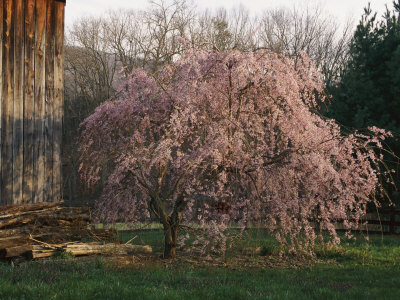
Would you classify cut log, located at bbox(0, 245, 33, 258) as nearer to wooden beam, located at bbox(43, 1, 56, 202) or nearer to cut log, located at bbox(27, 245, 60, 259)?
cut log, located at bbox(27, 245, 60, 259)

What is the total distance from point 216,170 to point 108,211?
3.35 meters

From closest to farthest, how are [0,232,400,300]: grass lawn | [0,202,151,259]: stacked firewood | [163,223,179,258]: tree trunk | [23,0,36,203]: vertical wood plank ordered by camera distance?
1. [0,232,400,300]: grass lawn
2. [0,202,151,259]: stacked firewood
3. [163,223,179,258]: tree trunk
4. [23,0,36,203]: vertical wood plank

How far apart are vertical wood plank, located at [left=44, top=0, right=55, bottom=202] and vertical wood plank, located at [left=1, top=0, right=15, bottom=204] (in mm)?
846

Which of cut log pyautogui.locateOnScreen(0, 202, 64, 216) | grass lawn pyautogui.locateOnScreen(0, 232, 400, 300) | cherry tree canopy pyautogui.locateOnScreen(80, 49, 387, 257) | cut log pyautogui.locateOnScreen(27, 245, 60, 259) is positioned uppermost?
cherry tree canopy pyautogui.locateOnScreen(80, 49, 387, 257)

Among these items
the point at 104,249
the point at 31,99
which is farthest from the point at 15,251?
the point at 31,99

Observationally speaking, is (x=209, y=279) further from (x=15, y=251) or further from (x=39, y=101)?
(x=39, y=101)

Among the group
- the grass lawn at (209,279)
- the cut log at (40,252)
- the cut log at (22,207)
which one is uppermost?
the cut log at (22,207)

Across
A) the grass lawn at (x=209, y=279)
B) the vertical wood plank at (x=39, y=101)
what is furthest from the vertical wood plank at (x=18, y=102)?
the grass lawn at (x=209, y=279)

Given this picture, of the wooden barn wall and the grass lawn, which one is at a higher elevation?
the wooden barn wall

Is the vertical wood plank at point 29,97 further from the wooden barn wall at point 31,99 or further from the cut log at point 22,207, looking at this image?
the cut log at point 22,207

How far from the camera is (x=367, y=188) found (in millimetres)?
10406

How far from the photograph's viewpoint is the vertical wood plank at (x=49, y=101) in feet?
39.5

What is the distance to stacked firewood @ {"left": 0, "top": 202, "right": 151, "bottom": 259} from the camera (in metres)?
10.3

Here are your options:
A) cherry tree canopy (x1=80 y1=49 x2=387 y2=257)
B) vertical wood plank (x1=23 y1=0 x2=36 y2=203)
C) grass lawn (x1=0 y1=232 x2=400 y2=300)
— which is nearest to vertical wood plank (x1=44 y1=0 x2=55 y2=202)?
vertical wood plank (x1=23 y1=0 x2=36 y2=203)
